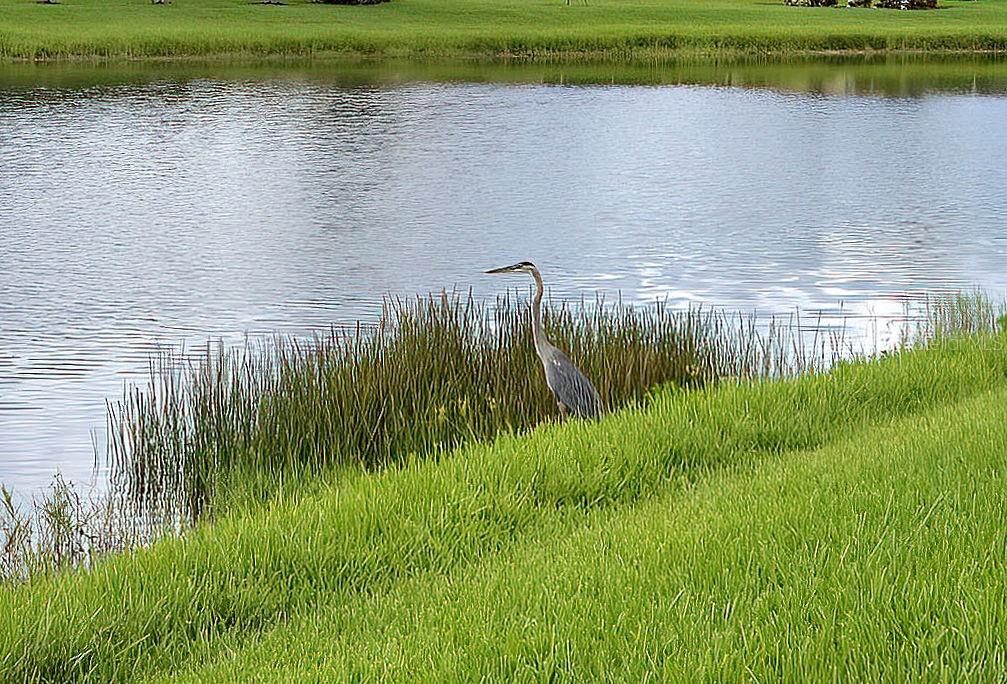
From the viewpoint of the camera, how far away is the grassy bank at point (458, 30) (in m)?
45.6

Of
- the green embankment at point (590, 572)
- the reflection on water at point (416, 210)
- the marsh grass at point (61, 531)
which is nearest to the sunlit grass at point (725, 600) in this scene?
the green embankment at point (590, 572)

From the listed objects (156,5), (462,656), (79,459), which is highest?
(156,5)

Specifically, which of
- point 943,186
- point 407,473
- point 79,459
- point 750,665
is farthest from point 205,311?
point 943,186

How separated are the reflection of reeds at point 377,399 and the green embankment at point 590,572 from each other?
97 centimetres

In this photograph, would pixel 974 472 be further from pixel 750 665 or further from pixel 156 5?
pixel 156 5

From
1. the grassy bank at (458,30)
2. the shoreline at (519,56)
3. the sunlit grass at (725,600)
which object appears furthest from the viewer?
the grassy bank at (458,30)

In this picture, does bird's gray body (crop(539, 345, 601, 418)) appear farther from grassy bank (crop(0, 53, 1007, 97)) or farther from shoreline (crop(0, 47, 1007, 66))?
shoreline (crop(0, 47, 1007, 66))

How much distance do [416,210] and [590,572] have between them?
14.8 m

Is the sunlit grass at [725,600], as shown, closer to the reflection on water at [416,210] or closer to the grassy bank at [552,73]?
the reflection on water at [416,210]

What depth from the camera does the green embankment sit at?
161 inches

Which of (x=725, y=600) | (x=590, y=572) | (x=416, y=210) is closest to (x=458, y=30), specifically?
(x=416, y=210)

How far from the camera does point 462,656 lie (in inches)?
162

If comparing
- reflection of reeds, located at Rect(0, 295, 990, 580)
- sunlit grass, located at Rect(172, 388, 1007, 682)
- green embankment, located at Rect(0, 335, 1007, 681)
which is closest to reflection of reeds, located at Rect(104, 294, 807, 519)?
reflection of reeds, located at Rect(0, 295, 990, 580)

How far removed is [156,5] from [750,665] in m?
57.2
